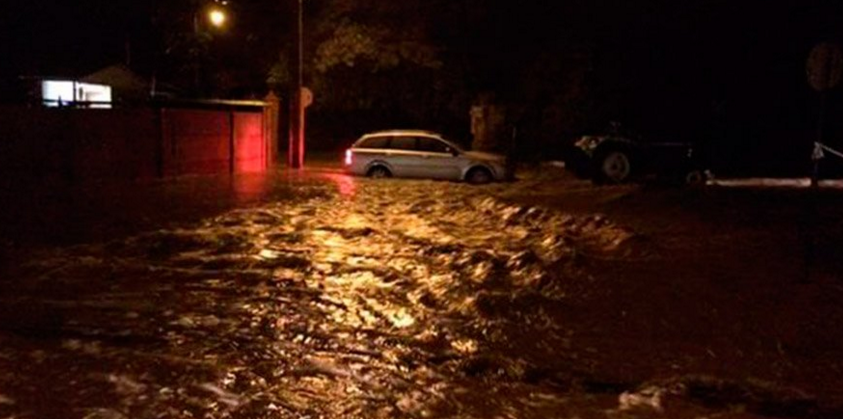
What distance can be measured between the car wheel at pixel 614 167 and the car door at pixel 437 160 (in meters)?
3.82

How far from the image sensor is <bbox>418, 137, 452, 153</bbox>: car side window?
25547 millimetres

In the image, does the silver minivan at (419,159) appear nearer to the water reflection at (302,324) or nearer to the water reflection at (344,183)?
the water reflection at (344,183)

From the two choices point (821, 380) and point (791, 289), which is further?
point (791, 289)

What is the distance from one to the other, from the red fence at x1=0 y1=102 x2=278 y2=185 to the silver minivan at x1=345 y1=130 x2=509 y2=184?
12.5 ft

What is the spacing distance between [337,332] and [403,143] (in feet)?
55.7

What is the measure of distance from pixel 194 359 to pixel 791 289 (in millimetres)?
6604

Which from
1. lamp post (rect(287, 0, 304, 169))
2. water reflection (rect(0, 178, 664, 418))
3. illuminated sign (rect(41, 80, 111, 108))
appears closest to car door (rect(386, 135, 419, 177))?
lamp post (rect(287, 0, 304, 169))

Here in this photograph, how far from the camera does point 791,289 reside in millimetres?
10492

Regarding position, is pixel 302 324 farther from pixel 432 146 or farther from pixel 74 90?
pixel 74 90

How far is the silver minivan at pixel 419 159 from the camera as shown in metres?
25.3

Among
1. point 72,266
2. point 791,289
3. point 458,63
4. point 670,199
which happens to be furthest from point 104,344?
point 458,63

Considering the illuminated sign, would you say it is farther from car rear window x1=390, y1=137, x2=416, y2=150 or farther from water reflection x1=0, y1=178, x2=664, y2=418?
water reflection x1=0, y1=178, x2=664, y2=418

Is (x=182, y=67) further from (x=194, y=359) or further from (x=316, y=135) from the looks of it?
(x=194, y=359)

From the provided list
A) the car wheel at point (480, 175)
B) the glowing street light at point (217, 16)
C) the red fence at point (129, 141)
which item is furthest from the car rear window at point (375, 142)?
the glowing street light at point (217, 16)
